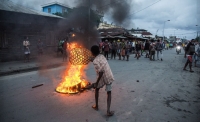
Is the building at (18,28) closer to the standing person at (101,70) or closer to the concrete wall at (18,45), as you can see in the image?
the concrete wall at (18,45)

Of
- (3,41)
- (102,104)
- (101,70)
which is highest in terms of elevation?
(3,41)

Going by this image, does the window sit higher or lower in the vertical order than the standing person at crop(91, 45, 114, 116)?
higher

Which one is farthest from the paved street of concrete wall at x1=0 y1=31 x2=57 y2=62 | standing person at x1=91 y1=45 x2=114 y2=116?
concrete wall at x1=0 y1=31 x2=57 y2=62

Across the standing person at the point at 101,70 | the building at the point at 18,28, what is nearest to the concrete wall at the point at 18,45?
the building at the point at 18,28

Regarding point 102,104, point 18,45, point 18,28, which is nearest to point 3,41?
point 18,45

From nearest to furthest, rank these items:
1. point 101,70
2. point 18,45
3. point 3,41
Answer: point 101,70 → point 3,41 → point 18,45

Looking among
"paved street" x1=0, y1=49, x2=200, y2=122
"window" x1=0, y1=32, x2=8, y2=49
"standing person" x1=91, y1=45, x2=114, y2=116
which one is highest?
"window" x1=0, y1=32, x2=8, y2=49

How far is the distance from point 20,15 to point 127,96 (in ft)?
33.1

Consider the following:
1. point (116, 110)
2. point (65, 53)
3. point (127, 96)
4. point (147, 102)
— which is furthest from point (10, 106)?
point (65, 53)

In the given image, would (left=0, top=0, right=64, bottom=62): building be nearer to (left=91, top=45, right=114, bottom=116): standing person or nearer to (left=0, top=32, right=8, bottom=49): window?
(left=0, top=32, right=8, bottom=49): window

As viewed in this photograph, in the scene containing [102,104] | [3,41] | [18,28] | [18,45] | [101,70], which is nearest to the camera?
[101,70]

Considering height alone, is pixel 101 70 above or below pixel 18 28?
below

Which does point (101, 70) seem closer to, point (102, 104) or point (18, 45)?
point (102, 104)

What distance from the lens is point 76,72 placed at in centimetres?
553
